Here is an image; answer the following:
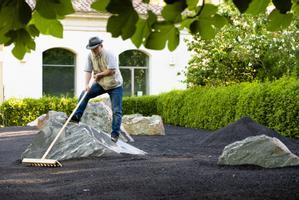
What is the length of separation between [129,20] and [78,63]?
958 inches

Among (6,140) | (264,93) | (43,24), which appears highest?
(43,24)

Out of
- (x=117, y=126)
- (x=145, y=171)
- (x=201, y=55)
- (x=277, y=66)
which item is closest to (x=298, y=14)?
(x=145, y=171)

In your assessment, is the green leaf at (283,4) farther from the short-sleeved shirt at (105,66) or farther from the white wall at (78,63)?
the white wall at (78,63)

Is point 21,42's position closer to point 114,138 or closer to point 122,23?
point 122,23

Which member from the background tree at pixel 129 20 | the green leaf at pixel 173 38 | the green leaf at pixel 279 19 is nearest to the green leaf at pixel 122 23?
the background tree at pixel 129 20

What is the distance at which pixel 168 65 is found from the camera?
92.7 feet

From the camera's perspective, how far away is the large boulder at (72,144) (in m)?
8.60

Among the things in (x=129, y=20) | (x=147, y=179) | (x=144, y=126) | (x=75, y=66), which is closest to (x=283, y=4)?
(x=129, y=20)

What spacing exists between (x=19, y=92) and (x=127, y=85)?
16.3ft

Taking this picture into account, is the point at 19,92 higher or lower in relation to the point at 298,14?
lower

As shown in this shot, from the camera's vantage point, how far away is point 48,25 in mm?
2941

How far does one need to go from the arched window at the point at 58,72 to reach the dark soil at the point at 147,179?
1725cm

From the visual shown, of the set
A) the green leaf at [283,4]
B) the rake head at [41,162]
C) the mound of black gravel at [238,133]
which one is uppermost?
the green leaf at [283,4]

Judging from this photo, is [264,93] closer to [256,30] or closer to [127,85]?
[256,30]
